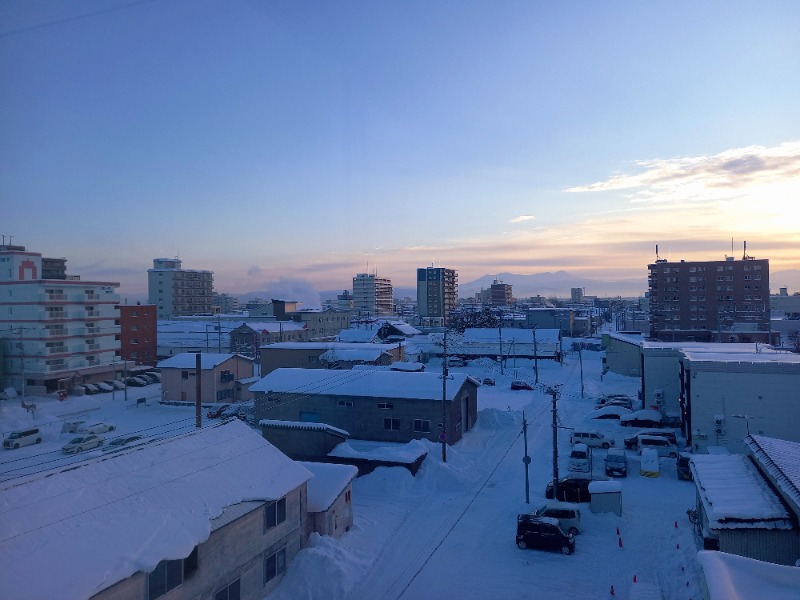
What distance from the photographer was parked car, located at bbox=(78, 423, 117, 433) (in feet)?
78.4

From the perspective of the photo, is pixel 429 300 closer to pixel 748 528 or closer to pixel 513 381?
pixel 513 381

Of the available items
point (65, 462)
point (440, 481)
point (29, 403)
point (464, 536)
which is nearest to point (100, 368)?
point (29, 403)

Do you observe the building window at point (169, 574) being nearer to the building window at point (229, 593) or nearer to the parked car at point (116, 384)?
the building window at point (229, 593)

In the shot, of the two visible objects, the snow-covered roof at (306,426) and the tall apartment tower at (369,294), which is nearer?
the snow-covered roof at (306,426)

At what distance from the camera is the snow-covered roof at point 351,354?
34312 mm

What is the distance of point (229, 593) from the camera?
927 cm

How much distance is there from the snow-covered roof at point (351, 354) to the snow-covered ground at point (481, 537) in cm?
1208

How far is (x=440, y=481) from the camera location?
671 inches

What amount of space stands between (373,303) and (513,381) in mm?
94093

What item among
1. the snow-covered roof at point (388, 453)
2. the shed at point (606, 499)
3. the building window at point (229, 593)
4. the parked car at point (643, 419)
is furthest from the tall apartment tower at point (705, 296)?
the building window at point (229, 593)

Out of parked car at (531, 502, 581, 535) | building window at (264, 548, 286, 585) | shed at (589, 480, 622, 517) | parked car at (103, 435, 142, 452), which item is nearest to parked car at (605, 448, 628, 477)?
shed at (589, 480, 622, 517)

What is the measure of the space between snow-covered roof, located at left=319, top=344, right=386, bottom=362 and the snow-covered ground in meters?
12.1

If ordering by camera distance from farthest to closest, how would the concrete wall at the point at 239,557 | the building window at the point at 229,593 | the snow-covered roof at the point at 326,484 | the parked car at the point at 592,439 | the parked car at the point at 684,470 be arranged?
the parked car at the point at 592,439 → the parked car at the point at 684,470 → the snow-covered roof at the point at 326,484 → the building window at the point at 229,593 → the concrete wall at the point at 239,557

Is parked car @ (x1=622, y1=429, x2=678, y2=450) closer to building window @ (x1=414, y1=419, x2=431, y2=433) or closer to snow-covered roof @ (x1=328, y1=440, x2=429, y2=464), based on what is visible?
building window @ (x1=414, y1=419, x2=431, y2=433)
